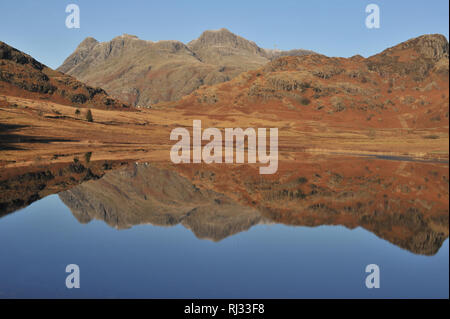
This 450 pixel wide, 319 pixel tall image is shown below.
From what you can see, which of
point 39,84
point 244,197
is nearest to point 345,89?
point 39,84

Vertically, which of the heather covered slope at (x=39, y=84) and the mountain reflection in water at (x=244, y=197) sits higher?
the heather covered slope at (x=39, y=84)

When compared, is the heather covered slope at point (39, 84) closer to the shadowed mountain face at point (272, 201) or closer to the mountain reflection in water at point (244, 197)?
the mountain reflection in water at point (244, 197)

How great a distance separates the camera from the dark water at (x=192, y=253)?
35.3ft

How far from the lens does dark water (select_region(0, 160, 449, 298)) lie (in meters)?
10.8

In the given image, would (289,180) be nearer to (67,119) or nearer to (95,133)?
(95,133)

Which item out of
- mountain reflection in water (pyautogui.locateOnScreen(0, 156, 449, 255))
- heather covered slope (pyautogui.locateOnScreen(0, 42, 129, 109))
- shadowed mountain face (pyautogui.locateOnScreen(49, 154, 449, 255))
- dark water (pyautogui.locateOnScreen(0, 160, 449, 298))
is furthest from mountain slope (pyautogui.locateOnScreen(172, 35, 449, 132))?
dark water (pyautogui.locateOnScreen(0, 160, 449, 298))

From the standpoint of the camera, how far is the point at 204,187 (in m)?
28.8

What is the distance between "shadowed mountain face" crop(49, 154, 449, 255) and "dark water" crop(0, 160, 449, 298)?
14 cm

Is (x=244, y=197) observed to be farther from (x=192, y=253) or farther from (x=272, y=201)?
(x=192, y=253)

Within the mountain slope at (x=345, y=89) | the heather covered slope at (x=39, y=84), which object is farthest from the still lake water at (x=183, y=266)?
the heather covered slope at (x=39, y=84)

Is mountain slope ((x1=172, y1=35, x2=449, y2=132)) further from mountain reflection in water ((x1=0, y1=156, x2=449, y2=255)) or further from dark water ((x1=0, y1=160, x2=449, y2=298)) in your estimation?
dark water ((x1=0, y1=160, x2=449, y2=298))

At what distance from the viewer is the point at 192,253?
1380 cm

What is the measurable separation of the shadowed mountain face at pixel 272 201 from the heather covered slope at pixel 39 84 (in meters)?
107
